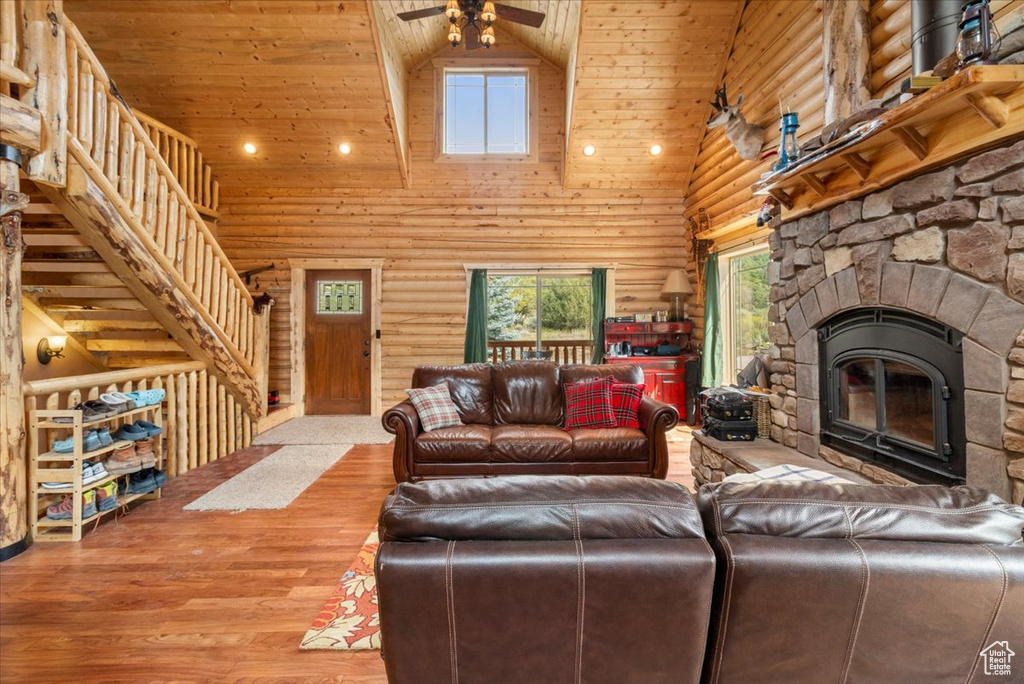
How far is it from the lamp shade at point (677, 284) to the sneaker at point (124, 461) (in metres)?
5.77

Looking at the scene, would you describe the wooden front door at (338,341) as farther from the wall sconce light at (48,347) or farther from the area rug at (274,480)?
the wall sconce light at (48,347)

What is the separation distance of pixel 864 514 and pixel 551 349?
5838 millimetres

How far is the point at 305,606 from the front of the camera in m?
2.16

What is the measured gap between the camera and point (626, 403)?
12.0 ft

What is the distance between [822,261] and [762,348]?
2329 mm

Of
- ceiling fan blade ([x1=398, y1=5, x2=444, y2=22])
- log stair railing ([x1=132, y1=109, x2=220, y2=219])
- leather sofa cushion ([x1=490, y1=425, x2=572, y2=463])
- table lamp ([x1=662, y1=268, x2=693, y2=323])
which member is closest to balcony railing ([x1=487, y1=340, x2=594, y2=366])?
table lamp ([x1=662, y1=268, x2=693, y2=323])

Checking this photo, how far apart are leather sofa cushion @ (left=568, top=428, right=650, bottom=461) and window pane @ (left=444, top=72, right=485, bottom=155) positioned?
186 inches

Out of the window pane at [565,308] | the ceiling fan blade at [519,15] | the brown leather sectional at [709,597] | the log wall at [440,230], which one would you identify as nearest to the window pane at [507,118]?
the log wall at [440,230]

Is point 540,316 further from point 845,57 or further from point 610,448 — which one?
point 845,57

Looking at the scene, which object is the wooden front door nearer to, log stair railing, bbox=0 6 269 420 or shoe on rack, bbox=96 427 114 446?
log stair railing, bbox=0 6 269 420

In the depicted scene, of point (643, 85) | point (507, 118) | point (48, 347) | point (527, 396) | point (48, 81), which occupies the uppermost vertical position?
point (507, 118)

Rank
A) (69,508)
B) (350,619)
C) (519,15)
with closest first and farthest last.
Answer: (350,619) < (69,508) < (519,15)

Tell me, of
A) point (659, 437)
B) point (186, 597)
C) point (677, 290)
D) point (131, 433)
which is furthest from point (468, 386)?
point (677, 290)

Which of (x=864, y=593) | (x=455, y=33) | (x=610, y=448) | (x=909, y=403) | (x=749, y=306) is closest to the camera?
(x=864, y=593)
